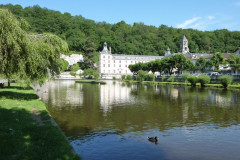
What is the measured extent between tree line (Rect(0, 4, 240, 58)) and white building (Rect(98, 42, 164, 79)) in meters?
6.98

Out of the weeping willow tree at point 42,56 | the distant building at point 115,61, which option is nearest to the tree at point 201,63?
the distant building at point 115,61

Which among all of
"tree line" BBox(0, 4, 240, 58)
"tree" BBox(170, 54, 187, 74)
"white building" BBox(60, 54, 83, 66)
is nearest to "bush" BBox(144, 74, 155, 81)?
"tree" BBox(170, 54, 187, 74)

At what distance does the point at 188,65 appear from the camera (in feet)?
242

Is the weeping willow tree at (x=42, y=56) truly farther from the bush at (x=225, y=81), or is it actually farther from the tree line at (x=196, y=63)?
the tree line at (x=196, y=63)

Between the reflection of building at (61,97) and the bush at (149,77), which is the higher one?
the bush at (149,77)

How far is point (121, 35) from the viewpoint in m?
163

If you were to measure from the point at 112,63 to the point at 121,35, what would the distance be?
37.1m

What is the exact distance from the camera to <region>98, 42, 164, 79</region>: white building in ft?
433

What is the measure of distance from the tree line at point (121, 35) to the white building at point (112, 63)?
275 inches

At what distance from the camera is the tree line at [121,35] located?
433 feet

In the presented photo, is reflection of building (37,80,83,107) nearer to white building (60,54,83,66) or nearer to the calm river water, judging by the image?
the calm river water

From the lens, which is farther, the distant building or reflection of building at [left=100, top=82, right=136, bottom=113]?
the distant building

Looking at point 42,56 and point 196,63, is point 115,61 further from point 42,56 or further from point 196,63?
point 42,56

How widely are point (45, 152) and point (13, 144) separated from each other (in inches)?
50.4
